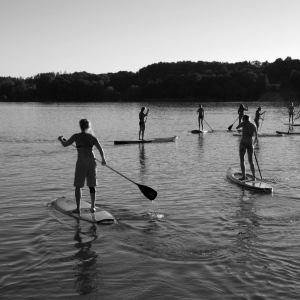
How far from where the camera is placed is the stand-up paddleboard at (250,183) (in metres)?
12.7

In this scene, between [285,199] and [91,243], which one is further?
[285,199]

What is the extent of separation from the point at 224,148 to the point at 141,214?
14495 mm

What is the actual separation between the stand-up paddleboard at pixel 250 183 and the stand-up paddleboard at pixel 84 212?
473cm

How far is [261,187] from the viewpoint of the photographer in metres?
12.8

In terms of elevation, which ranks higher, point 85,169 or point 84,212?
point 85,169

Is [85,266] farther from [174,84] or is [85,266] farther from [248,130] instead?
[174,84]

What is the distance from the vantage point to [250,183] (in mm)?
13453

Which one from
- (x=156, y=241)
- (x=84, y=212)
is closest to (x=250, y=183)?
(x=84, y=212)

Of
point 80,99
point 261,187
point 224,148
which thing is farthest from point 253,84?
point 261,187

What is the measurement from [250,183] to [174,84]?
159 metres

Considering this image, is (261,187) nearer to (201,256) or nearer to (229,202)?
(229,202)

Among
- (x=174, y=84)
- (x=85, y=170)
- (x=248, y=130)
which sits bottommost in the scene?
(x=85, y=170)

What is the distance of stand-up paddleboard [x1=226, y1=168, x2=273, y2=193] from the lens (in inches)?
501

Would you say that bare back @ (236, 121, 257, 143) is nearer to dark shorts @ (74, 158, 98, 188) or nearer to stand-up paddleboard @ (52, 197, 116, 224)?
stand-up paddleboard @ (52, 197, 116, 224)
